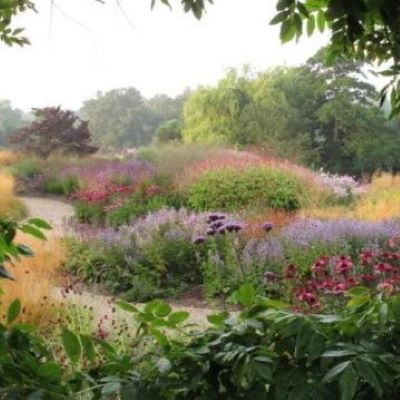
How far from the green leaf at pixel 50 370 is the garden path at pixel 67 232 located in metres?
1.52

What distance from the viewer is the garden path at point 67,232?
577 cm

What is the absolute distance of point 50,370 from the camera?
130 centimetres

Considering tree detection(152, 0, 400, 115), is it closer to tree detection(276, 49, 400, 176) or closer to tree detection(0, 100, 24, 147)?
tree detection(276, 49, 400, 176)

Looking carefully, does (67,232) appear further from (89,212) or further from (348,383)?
(348,383)

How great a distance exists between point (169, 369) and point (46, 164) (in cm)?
2089

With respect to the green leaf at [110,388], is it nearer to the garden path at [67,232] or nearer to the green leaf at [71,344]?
the green leaf at [71,344]

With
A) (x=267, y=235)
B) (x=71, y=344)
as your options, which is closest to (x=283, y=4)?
(x=71, y=344)

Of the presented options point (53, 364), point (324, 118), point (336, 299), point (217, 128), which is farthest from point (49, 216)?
point (324, 118)

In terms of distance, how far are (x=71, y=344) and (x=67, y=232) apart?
27.5ft

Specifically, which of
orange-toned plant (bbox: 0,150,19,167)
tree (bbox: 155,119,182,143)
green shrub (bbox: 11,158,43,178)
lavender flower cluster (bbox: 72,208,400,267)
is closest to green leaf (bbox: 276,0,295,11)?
lavender flower cluster (bbox: 72,208,400,267)

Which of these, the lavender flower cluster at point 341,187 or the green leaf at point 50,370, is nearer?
the green leaf at point 50,370

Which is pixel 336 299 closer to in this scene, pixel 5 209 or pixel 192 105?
pixel 5 209

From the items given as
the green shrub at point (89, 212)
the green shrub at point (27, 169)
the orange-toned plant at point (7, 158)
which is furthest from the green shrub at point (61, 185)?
the orange-toned plant at point (7, 158)

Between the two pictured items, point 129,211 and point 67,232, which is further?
point 129,211
